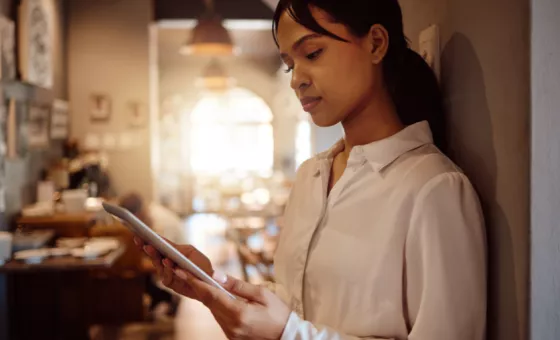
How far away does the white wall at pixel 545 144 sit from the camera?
93cm

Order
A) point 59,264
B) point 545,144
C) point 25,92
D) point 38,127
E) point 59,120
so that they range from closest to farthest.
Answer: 1. point 545,144
2. point 59,264
3. point 25,92
4. point 38,127
5. point 59,120

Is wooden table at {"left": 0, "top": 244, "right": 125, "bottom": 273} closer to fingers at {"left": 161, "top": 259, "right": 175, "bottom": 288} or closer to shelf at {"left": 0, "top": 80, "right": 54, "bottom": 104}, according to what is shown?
shelf at {"left": 0, "top": 80, "right": 54, "bottom": 104}

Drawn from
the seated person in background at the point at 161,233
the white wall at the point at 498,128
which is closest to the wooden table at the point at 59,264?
the seated person in background at the point at 161,233

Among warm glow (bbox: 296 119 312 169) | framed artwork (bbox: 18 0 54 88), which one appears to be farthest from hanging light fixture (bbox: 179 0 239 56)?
warm glow (bbox: 296 119 312 169)

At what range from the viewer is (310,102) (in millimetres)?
1196

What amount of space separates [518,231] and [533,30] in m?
0.30

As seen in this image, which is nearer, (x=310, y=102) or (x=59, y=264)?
(x=310, y=102)

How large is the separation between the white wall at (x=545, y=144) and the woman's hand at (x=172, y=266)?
53 centimetres

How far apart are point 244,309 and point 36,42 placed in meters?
4.51

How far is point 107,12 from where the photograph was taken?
22.1 ft

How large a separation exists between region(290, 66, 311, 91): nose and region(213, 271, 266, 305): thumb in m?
0.38

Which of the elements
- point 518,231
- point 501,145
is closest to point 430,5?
point 501,145

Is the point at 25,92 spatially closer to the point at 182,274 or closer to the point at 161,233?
the point at 161,233

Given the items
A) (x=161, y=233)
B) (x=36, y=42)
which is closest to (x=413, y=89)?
(x=36, y=42)
